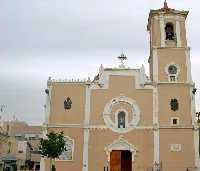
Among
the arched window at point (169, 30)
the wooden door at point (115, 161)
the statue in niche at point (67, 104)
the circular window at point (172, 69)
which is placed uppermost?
the arched window at point (169, 30)

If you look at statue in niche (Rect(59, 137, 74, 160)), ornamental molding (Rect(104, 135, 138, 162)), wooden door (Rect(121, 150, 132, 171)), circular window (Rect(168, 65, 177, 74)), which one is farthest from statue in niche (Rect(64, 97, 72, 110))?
circular window (Rect(168, 65, 177, 74))

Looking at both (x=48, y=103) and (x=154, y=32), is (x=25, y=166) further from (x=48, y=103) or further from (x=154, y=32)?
(x=154, y=32)

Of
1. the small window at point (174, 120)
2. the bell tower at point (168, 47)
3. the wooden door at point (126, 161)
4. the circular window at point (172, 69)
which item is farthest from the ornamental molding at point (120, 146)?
the circular window at point (172, 69)

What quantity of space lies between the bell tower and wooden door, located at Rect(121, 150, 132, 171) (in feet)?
22.6

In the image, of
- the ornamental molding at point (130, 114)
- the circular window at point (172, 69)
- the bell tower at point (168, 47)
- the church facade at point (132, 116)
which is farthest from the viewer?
the circular window at point (172, 69)

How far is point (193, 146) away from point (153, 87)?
19.8ft

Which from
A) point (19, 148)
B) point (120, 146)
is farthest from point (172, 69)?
point (19, 148)

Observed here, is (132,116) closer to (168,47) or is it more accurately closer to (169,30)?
(168,47)

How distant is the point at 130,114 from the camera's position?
35.2 m

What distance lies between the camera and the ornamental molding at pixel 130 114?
114ft

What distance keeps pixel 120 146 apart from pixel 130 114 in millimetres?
2938

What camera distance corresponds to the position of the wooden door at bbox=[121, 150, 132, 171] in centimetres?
3478

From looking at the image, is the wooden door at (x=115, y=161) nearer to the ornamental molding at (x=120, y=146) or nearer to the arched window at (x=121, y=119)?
the ornamental molding at (x=120, y=146)

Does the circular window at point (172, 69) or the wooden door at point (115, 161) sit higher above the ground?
the circular window at point (172, 69)
